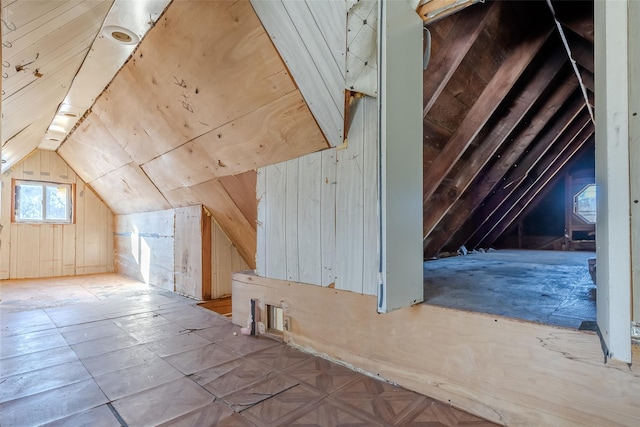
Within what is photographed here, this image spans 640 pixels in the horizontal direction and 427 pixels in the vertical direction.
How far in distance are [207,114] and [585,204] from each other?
5860mm

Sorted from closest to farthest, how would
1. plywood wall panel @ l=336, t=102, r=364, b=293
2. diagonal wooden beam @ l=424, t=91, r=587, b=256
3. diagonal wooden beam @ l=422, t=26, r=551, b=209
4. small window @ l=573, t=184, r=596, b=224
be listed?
1. plywood wall panel @ l=336, t=102, r=364, b=293
2. diagonal wooden beam @ l=422, t=26, r=551, b=209
3. diagonal wooden beam @ l=424, t=91, r=587, b=256
4. small window @ l=573, t=184, r=596, b=224

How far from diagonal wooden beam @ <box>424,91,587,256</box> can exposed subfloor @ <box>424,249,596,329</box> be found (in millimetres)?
553

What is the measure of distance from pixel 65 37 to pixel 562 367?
3.08 metres

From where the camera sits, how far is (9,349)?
2.20 meters

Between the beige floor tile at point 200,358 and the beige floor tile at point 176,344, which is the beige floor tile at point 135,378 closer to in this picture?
the beige floor tile at point 200,358

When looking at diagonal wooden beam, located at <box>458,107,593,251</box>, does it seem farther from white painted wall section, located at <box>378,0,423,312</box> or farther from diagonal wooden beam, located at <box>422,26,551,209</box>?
white painted wall section, located at <box>378,0,423,312</box>

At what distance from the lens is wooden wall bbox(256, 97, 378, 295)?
5.58ft

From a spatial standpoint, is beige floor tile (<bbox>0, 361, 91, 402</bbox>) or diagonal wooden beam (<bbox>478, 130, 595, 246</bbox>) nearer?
beige floor tile (<bbox>0, 361, 91, 402</bbox>)

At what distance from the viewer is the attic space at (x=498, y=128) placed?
1.79 metres

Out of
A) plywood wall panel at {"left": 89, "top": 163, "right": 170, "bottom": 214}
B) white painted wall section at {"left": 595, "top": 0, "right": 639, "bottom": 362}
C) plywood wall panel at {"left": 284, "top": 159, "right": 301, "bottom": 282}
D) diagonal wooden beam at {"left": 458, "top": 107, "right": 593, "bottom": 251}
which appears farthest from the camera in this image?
plywood wall panel at {"left": 89, "top": 163, "right": 170, "bottom": 214}

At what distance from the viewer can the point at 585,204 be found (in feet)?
17.4

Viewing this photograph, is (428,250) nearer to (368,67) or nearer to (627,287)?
(368,67)

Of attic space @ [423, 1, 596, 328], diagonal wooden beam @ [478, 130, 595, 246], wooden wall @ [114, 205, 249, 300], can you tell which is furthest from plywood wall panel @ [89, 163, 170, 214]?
diagonal wooden beam @ [478, 130, 595, 246]

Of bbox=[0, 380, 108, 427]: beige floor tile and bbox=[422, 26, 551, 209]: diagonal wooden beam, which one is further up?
bbox=[422, 26, 551, 209]: diagonal wooden beam
